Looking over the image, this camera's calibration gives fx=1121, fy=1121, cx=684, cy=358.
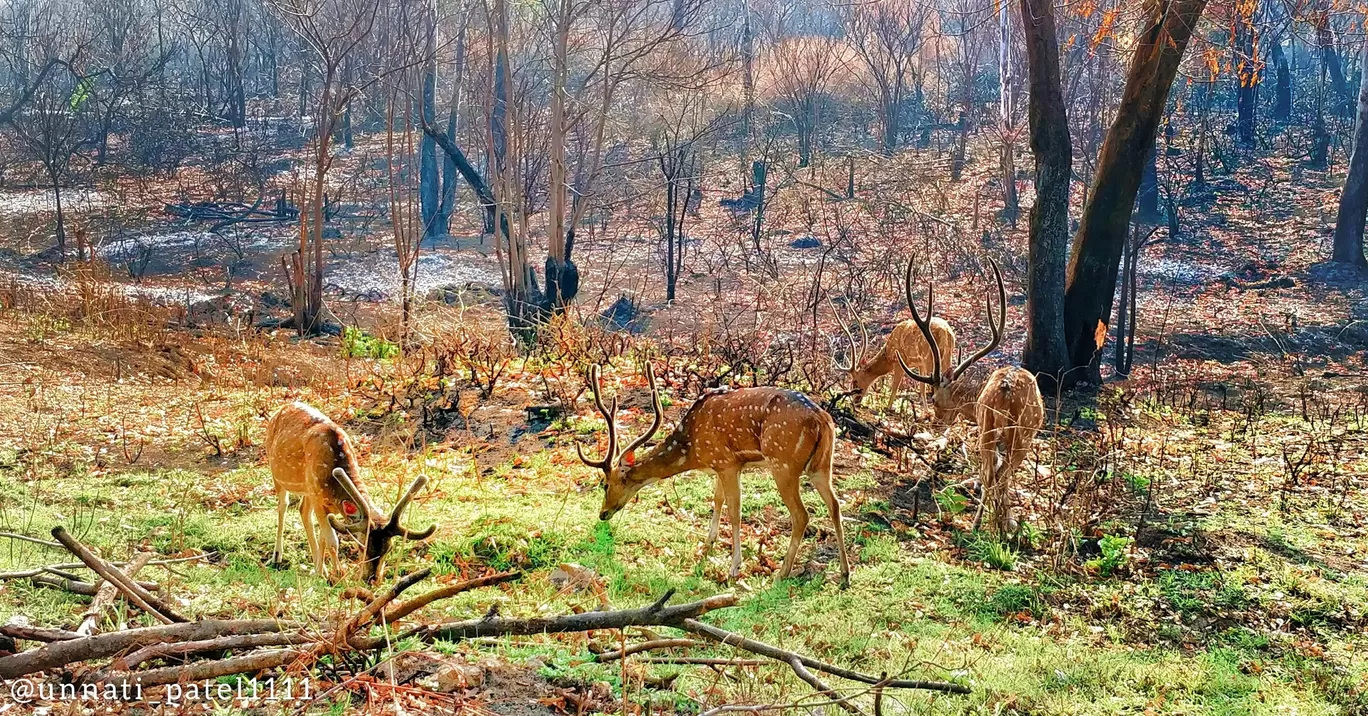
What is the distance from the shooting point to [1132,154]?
1454 centimetres

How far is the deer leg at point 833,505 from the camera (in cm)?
757

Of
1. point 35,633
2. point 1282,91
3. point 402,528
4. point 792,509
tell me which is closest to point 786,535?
point 792,509

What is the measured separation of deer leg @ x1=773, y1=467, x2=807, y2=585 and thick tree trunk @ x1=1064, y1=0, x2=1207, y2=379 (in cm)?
810

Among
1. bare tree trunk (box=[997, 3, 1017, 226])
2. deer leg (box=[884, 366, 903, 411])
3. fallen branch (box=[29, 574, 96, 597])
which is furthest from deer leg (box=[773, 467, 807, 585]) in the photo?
bare tree trunk (box=[997, 3, 1017, 226])

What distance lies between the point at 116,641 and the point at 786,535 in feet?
17.0

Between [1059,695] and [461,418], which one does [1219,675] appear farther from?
[461,418]

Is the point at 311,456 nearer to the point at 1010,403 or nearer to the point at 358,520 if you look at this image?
the point at 358,520

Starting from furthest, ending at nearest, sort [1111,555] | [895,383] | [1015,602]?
[895,383]
[1111,555]
[1015,602]

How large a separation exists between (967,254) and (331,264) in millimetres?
15752

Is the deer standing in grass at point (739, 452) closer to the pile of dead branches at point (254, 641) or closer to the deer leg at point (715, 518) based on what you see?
the deer leg at point (715, 518)

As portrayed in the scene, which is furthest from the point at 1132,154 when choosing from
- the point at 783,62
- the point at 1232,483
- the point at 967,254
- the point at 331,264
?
the point at 783,62

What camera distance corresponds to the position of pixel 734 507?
7980 mm

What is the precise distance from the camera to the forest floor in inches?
230

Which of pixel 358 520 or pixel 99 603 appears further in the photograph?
pixel 358 520
